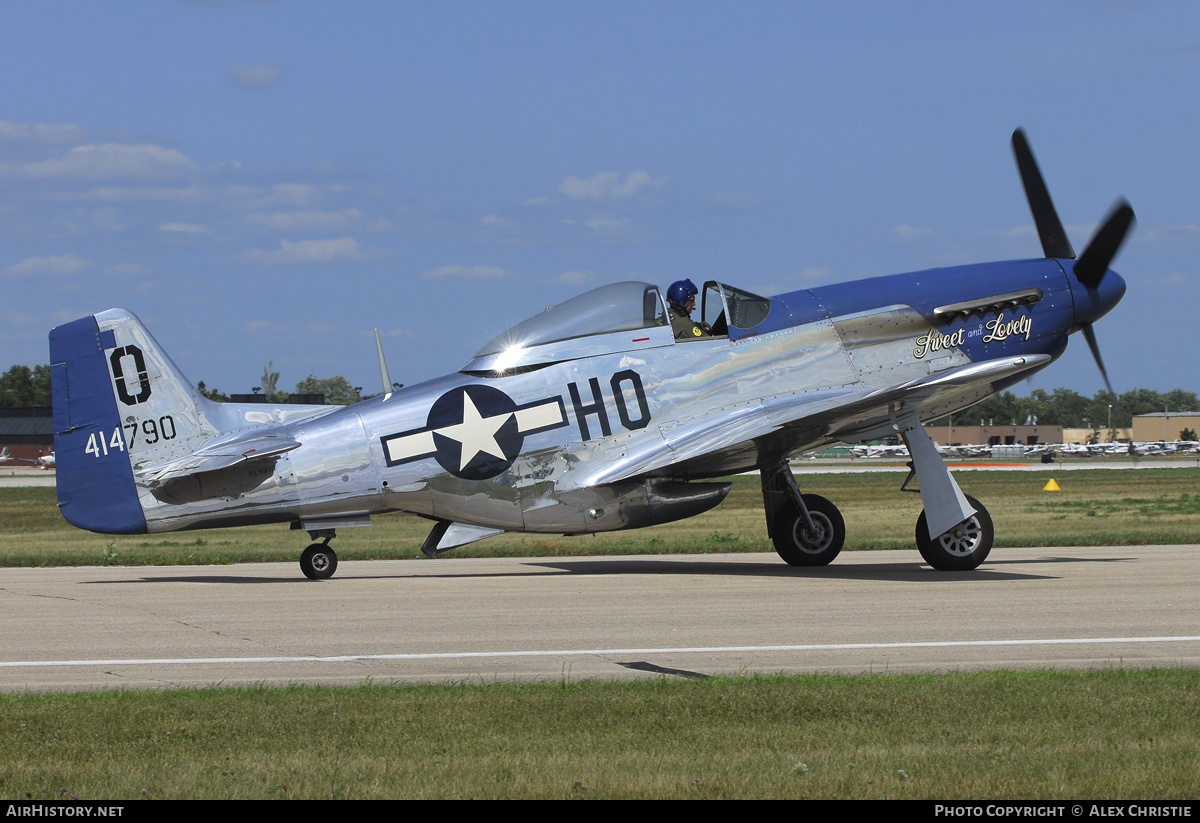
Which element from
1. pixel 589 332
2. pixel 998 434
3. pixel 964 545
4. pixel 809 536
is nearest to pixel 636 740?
pixel 589 332

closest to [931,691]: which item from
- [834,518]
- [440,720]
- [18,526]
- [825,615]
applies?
[440,720]

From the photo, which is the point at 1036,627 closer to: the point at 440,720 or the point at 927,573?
the point at 927,573

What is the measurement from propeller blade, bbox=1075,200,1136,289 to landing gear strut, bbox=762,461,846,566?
436 cm

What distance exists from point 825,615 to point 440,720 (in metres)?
5.09

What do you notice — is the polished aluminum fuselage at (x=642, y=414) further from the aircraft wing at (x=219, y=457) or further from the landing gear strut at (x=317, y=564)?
the landing gear strut at (x=317, y=564)

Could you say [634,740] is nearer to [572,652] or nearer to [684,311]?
[572,652]

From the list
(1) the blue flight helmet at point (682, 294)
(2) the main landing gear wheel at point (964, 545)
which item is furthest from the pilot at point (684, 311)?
(2) the main landing gear wheel at point (964, 545)

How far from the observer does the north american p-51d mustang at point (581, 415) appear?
13.5m

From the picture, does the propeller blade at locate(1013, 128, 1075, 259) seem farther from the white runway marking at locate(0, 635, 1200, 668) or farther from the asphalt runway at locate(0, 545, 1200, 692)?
the white runway marking at locate(0, 635, 1200, 668)

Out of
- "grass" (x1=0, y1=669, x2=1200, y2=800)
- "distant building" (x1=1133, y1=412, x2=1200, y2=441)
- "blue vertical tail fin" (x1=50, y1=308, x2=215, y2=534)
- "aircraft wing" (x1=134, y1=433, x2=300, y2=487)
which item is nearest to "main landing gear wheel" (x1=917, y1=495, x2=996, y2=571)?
"grass" (x1=0, y1=669, x2=1200, y2=800)

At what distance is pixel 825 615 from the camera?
10.5 meters

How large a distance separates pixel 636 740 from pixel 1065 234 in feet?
39.3

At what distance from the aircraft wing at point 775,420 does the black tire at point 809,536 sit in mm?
1654

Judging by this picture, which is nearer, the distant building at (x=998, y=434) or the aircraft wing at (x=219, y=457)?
the aircraft wing at (x=219, y=457)
